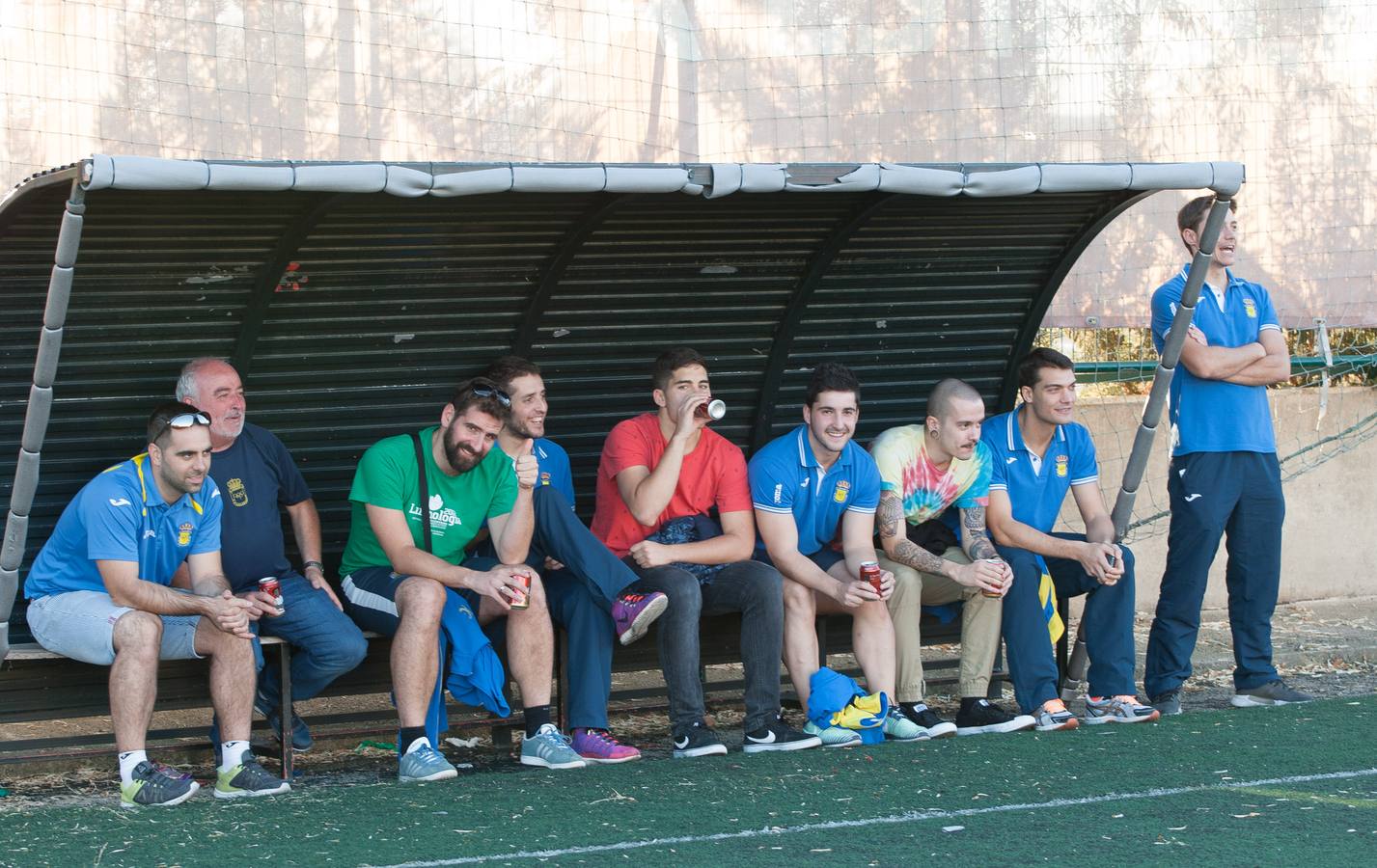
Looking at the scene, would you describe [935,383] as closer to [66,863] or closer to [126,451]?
[126,451]

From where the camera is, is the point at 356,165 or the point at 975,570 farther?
the point at 975,570

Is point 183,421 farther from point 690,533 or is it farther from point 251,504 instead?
point 690,533

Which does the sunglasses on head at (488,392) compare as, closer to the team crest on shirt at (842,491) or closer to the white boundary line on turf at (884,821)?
the team crest on shirt at (842,491)

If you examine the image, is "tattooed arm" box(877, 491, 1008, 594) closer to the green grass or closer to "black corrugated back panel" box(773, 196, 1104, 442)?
the green grass

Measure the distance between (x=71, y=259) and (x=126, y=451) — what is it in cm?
129

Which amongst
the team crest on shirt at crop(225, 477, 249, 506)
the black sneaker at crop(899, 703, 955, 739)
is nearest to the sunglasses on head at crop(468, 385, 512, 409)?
the team crest on shirt at crop(225, 477, 249, 506)

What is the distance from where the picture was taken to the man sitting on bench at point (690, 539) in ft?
18.2

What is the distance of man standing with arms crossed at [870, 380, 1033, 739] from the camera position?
5.91 m

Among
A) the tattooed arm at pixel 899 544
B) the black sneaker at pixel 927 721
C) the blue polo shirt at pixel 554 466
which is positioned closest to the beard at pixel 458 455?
the blue polo shirt at pixel 554 466

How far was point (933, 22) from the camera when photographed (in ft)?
27.5

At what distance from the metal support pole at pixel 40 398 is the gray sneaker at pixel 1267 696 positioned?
4.19m

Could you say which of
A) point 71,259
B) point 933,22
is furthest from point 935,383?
point 71,259

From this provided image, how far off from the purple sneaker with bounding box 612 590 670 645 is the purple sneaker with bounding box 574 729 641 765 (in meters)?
0.31

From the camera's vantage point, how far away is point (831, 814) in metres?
4.52
